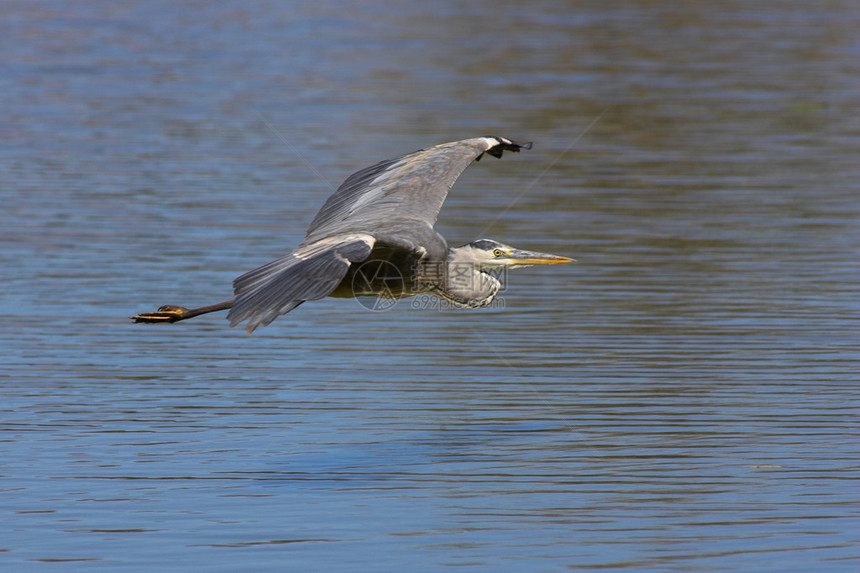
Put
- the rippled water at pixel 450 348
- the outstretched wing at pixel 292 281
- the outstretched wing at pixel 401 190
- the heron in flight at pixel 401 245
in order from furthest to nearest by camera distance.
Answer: the outstretched wing at pixel 401 190 → the heron in flight at pixel 401 245 → the rippled water at pixel 450 348 → the outstretched wing at pixel 292 281

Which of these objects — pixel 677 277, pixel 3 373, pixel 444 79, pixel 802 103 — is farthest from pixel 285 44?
pixel 3 373

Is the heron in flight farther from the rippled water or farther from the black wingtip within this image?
the rippled water

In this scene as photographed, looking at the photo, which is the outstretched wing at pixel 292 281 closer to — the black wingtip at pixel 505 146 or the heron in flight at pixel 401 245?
the heron in flight at pixel 401 245

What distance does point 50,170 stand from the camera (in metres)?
16.2

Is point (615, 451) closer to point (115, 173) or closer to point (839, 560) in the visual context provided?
point (839, 560)

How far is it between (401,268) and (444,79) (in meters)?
15.8

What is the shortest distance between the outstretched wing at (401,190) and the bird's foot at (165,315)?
86cm

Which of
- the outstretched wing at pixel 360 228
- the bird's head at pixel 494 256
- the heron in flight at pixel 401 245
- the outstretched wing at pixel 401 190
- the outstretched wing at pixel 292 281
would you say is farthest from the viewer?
the bird's head at pixel 494 256

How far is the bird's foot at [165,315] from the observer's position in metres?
8.28

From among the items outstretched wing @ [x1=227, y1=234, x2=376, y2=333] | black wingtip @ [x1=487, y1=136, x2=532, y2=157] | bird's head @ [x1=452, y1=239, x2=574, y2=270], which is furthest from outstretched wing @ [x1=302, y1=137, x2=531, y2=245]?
outstretched wing @ [x1=227, y1=234, x2=376, y2=333]

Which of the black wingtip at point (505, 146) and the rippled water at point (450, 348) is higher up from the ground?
the black wingtip at point (505, 146)

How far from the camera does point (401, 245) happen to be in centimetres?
771

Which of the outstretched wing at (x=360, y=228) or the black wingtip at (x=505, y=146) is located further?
the black wingtip at (x=505, y=146)

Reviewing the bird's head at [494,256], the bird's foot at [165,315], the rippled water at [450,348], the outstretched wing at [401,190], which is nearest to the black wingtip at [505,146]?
the outstretched wing at [401,190]
